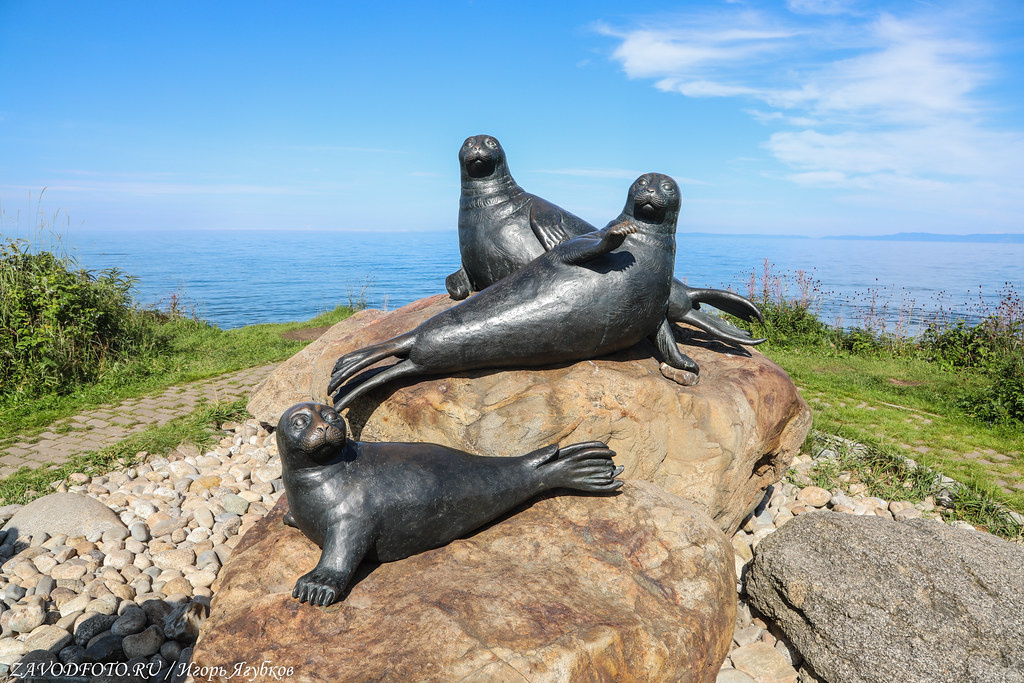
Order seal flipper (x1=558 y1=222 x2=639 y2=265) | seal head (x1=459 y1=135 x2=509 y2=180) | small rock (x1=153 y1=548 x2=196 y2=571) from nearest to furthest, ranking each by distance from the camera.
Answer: seal flipper (x1=558 y1=222 x2=639 y2=265)
small rock (x1=153 y1=548 x2=196 y2=571)
seal head (x1=459 y1=135 x2=509 y2=180)

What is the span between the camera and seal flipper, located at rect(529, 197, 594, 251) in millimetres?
5277

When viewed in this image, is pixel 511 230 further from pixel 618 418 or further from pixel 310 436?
pixel 310 436

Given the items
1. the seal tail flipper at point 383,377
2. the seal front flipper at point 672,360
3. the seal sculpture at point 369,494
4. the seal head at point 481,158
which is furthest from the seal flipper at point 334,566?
the seal head at point 481,158

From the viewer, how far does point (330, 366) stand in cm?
549

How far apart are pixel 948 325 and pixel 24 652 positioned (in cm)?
1367

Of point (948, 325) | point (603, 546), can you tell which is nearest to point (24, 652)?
point (603, 546)

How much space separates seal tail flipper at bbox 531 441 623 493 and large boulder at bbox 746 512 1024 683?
52.9 inches

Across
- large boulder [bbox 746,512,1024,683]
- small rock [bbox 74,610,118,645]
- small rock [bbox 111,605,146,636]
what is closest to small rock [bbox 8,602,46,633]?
small rock [bbox 74,610,118,645]

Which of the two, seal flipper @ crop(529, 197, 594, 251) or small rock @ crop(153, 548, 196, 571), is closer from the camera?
small rock @ crop(153, 548, 196, 571)

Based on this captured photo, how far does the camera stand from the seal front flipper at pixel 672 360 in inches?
195

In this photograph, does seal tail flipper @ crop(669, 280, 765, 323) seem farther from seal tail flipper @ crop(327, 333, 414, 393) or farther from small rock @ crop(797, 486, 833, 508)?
seal tail flipper @ crop(327, 333, 414, 393)

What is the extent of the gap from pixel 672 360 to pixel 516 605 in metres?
2.48

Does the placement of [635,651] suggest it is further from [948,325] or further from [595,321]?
[948,325]

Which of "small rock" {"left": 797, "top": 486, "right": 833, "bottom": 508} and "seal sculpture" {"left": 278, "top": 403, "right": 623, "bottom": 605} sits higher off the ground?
"seal sculpture" {"left": 278, "top": 403, "right": 623, "bottom": 605}
